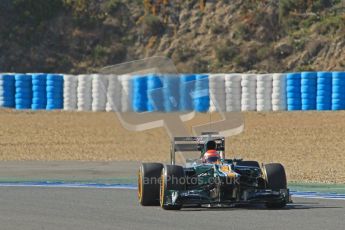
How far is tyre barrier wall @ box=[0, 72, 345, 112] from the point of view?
115 ft

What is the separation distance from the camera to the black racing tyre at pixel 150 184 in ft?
49.5

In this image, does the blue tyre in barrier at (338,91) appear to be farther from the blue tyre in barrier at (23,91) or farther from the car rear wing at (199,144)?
the car rear wing at (199,144)

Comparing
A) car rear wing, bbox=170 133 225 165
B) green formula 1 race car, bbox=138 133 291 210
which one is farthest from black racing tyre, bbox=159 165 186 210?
car rear wing, bbox=170 133 225 165

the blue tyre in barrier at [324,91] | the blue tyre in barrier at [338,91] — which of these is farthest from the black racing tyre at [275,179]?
the blue tyre in barrier at [324,91]

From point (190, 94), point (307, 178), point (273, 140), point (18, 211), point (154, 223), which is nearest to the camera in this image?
point (154, 223)

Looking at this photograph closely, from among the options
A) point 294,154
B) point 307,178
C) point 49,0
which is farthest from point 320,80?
point 49,0

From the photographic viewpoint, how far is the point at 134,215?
1370 centimetres

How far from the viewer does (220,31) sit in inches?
1949

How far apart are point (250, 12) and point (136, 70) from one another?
747 centimetres

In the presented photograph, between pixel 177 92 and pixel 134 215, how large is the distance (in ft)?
75.0

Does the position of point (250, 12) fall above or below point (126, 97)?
above

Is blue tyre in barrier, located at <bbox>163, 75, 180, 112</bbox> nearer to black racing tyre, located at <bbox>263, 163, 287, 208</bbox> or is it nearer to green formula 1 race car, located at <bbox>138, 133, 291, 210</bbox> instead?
green formula 1 race car, located at <bbox>138, 133, 291, 210</bbox>

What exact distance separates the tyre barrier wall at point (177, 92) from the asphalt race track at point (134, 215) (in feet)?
62.3

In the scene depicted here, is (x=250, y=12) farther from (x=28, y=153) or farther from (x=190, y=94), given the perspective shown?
(x=28, y=153)
